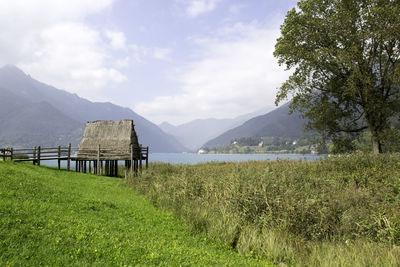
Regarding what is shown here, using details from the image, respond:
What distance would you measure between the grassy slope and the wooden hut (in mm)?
20680

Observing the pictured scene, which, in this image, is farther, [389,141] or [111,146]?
[111,146]

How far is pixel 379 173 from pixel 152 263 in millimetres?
11713

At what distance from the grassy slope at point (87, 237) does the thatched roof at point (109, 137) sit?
2178 cm

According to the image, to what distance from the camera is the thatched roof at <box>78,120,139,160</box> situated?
31.5 metres

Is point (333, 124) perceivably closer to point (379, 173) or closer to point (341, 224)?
point (379, 173)

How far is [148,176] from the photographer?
1877 cm

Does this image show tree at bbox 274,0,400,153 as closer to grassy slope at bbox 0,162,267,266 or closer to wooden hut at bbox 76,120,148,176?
grassy slope at bbox 0,162,267,266

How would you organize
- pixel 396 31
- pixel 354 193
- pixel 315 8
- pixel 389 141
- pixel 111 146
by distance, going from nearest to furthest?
pixel 354 193, pixel 396 31, pixel 389 141, pixel 315 8, pixel 111 146

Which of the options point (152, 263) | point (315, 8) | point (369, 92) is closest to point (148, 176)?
point (152, 263)

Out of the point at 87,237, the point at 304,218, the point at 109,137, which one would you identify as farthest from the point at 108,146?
the point at 304,218

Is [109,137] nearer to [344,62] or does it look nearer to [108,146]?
[108,146]

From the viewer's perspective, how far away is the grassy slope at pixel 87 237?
18.1 feet

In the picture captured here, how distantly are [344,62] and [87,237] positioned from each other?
20.3 m

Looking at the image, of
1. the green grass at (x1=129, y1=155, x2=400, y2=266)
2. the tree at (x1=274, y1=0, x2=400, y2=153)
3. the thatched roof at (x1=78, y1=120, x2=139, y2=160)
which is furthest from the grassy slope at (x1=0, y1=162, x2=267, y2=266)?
the thatched roof at (x1=78, y1=120, x2=139, y2=160)
